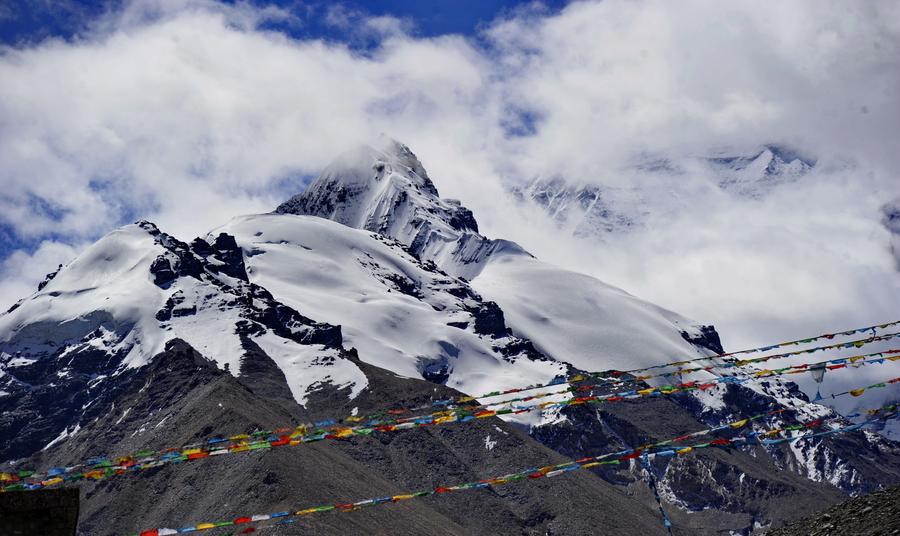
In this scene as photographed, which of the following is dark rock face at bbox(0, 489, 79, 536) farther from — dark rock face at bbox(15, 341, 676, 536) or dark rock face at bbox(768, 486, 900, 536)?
dark rock face at bbox(15, 341, 676, 536)

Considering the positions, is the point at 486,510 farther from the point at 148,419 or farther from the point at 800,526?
the point at 800,526

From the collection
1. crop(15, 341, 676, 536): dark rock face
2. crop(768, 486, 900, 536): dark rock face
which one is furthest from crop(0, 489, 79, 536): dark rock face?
crop(15, 341, 676, 536): dark rock face

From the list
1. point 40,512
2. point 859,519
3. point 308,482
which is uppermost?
point 859,519

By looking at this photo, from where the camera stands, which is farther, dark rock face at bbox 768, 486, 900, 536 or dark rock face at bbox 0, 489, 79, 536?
dark rock face at bbox 768, 486, 900, 536

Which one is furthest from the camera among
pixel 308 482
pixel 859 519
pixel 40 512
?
pixel 308 482

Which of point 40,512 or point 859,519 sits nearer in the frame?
point 40,512

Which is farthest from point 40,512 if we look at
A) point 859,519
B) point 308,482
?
point 308,482

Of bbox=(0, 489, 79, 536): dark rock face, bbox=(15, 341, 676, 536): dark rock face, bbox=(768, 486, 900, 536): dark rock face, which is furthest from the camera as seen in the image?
bbox=(15, 341, 676, 536): dark rock face

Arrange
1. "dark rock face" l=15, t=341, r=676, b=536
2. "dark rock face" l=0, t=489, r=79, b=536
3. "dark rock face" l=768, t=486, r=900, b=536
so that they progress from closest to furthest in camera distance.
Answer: "dark rock face" l=0, t=489, r=79, b=536, "dark rock face" l=768, t=486, r=900, b=536, "dark rock face" l=15, t=341, r=676, b=536

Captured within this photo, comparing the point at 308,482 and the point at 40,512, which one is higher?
the point at 40,512

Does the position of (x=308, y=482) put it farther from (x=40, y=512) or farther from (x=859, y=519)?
(x=40, y=512)

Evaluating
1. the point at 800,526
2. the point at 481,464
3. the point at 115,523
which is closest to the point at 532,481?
the point at 481,464

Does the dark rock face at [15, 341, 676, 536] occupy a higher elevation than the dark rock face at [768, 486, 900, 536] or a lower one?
lower

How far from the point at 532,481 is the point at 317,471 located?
5282 centimetres
